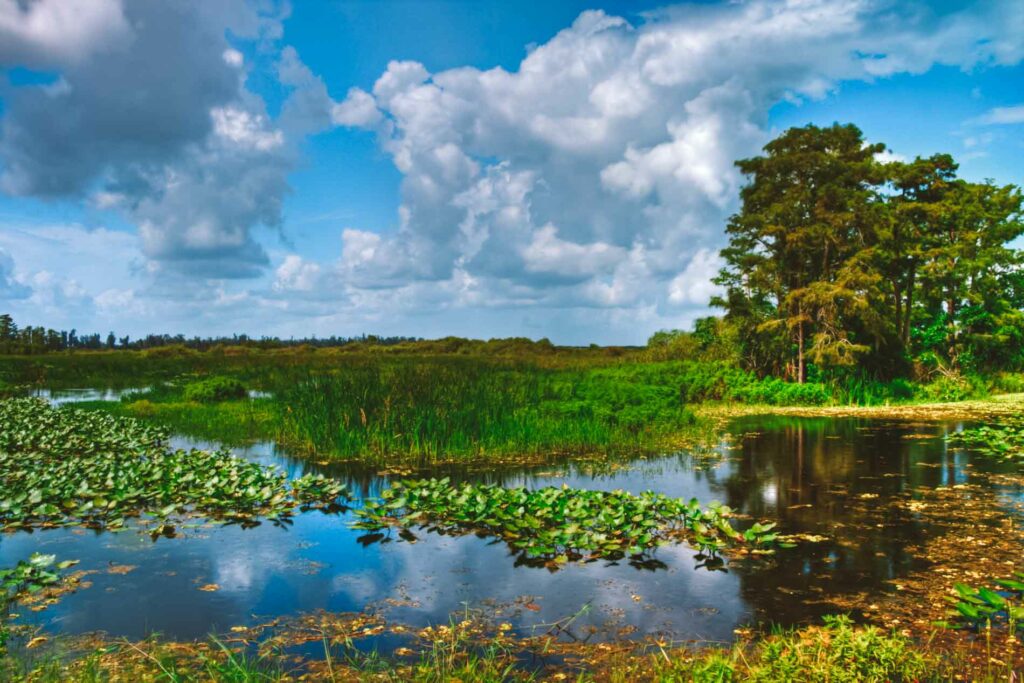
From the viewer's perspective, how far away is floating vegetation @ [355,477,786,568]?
577 centimetres

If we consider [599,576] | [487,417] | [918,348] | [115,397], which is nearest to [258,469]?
[487,417]

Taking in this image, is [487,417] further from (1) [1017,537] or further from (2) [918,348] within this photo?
(2) [918,348]

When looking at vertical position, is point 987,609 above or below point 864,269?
below

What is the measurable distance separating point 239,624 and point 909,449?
10.4m

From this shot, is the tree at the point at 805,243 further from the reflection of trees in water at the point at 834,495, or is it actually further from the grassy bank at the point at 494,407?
the reflection of trees in water at the point at 834,495

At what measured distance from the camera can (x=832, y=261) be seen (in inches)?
765

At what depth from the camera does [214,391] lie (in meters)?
18.1

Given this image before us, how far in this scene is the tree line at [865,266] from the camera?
60.9 feet

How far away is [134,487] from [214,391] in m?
11.1

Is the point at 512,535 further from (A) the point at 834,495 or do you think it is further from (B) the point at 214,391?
(B) the point at 214,391

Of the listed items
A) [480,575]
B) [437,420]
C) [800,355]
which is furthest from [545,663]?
[800,355]

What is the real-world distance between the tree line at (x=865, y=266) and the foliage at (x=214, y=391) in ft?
47.9

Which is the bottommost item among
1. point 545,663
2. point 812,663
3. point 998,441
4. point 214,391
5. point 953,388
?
point 545,663

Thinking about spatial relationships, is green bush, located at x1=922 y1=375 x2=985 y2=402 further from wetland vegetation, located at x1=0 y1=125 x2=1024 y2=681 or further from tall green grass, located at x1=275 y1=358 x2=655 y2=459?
tall green grass, located at x1=275 y1=358 x2=655 y2=459
